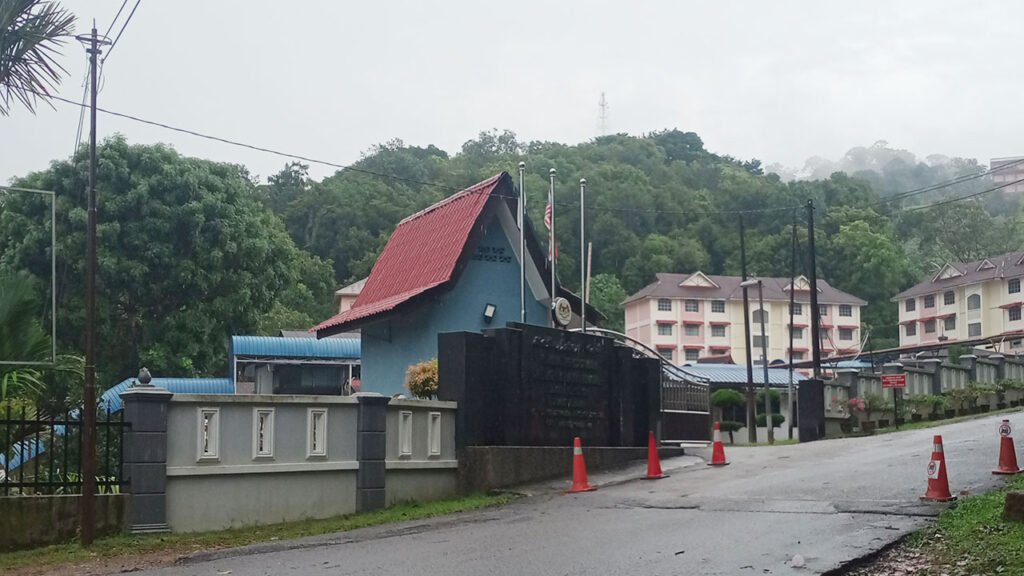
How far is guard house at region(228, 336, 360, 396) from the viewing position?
118 ft

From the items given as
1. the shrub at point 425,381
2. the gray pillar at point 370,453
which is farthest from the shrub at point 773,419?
the gray pillar at point 370,453

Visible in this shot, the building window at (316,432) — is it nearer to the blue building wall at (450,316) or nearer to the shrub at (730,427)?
the blue building wall at (450,316)

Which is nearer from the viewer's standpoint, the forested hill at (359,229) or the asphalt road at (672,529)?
the asphalt road at (672,529)

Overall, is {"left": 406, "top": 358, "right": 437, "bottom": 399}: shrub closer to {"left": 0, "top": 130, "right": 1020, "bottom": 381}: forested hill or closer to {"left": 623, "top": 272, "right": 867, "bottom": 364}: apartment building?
{"left": 0, "top": 130, "right": 1020, "bottom": 381}: forested hill

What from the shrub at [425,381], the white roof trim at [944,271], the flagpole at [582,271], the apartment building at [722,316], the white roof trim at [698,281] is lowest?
the shrub at [425,381]

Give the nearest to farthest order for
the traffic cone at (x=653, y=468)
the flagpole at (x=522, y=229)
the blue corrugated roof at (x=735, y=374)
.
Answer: the traffic cone at (x=653, y=468) < the flagpole at (x=522, y=229) < the blue corrugated roof at (x=735, y=374)

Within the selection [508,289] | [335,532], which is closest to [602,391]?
[508,289]

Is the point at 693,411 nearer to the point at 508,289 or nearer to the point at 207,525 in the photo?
the point at 508,289

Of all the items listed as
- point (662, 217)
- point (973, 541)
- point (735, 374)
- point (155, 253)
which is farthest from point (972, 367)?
point (662, 217)

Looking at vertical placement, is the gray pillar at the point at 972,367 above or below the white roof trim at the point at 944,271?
below

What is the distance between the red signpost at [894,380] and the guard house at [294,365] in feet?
53.2

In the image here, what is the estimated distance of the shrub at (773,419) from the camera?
47.9m

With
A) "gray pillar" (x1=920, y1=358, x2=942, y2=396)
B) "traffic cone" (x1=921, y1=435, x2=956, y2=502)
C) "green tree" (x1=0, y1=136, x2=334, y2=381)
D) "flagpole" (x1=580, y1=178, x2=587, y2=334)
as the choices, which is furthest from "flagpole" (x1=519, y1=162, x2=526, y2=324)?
"green tree" (x1=0, y1=136, x2=334, y2=381)

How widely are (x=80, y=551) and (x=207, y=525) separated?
1.92m
